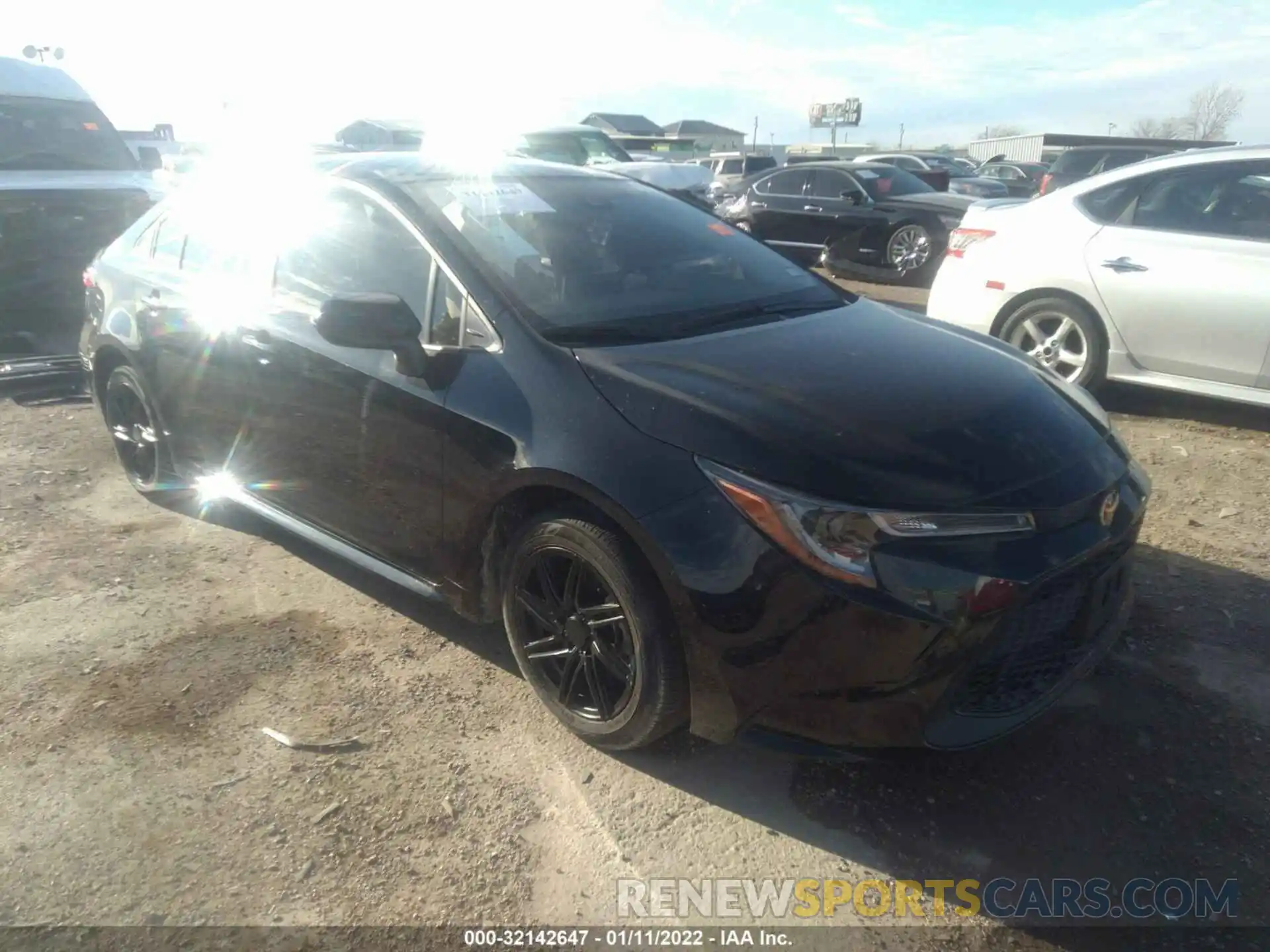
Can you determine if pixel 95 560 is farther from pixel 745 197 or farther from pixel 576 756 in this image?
pixel 745 197

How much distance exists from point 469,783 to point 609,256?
1.83m

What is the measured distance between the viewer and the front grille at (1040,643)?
2.33m

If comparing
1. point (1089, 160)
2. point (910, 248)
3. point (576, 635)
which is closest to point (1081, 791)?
point (576, 635)

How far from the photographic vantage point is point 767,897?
2346 mm

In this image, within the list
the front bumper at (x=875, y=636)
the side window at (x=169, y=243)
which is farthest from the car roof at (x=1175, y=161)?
the side window at (x=169, y=243)

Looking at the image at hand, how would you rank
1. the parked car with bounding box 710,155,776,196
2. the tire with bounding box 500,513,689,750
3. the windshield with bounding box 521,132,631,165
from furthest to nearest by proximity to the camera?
the parked car with bounding box 710,155,776,196 → the windshield with bounding box 521,132,631,165 → the tire with bounding box 500,513,689,750

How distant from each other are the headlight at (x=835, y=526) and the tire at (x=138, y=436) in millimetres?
3241

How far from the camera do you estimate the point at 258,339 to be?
3590 mm

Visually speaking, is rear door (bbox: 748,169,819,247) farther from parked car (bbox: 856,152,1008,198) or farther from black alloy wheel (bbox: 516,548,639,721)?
black alloy wheel (bbox: 516,548,639,721)

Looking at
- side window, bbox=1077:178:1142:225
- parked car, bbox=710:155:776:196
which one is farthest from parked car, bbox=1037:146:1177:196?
side window, bbox=1077:178:1142:225

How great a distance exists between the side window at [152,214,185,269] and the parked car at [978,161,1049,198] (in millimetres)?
21725

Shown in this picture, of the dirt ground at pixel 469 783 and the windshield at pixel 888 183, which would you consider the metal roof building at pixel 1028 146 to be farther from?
the dirt ground at pixel 469 783

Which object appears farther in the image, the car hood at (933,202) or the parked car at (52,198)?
the car hood at (933,202)

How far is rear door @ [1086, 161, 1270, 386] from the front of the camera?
5.09 metres
